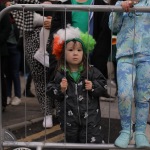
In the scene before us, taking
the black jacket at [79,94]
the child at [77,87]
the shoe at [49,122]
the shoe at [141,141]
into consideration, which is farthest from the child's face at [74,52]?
the shoe at [49,122]

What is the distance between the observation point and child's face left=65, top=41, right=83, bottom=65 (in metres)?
3.87

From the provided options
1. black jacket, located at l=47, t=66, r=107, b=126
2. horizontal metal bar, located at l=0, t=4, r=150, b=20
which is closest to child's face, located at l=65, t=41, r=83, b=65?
black jacket, located at l=47, t=66, r=107, b=126

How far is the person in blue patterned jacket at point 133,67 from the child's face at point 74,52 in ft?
1.14

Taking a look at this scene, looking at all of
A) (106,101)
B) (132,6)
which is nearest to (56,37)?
(132,6)

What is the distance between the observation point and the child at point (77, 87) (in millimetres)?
3850

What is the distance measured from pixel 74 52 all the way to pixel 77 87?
1.02 feet

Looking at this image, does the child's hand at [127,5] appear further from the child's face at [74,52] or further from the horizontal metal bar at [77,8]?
the child's face at [74,52]

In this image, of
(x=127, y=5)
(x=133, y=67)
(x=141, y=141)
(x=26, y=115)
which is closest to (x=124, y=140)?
(x=141, y=141)

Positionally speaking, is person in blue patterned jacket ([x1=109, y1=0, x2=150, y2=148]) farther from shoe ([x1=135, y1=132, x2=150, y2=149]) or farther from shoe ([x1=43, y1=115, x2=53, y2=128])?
shoe ([x1=43, y1=115, x2=53, y2=128])

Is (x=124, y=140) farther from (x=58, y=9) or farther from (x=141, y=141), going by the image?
(x=58, y=9)

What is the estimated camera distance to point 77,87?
3854 mm

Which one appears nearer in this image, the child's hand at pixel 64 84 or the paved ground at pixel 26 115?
the child's hand at pixel 64 84

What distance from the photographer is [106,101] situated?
274 inches

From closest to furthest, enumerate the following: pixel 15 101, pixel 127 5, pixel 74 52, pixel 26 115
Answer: pixel 127 5
pixel 74 52
pixel 26 115
pixel 15 101
